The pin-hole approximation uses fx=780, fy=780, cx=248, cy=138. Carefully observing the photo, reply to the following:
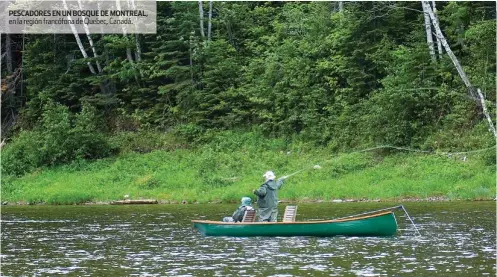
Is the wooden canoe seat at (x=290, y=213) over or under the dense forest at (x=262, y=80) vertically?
under

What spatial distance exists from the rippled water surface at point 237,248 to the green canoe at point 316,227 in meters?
0.31

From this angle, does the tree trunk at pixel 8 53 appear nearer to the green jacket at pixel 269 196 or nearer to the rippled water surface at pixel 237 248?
the rippled water surface at pixel 237 248

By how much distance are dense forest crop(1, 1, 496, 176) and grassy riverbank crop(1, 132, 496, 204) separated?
1.20 m

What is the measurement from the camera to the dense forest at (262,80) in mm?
35938

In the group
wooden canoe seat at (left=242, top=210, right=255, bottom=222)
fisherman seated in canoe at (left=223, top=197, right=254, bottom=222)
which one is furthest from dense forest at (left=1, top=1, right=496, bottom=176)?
wooden canoe seat at (left=242, top=210, right=255, bottom=222)

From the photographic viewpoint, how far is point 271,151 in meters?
39.1

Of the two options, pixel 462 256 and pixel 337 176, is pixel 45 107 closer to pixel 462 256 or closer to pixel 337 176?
pixel 337 176

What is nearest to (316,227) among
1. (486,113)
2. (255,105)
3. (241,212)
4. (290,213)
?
(290,213)

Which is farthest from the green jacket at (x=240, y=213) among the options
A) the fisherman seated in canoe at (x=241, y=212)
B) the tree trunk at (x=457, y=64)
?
A: the tree trunk at (x=457, y=64)

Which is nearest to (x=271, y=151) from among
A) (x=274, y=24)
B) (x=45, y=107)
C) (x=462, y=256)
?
(x=274, y=24)

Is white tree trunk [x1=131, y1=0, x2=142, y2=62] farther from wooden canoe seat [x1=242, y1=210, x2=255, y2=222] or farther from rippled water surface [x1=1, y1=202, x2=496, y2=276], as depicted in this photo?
wooden canoe seat [x1=242, y1=210, x2=255, y2=222]

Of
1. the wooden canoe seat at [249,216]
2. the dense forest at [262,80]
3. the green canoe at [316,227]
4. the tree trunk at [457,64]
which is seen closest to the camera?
the green canoe at [316,227]

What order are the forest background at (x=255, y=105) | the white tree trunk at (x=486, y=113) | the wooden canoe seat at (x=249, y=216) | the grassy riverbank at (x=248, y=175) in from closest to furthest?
the wooden canoe seat at (x=249, y=216), the grassy riverbank at (x=248, y=175), the white tree trunk at (x=486, y=113), the forest background at (x=255, y=105)

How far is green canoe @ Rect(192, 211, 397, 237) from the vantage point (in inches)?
829
